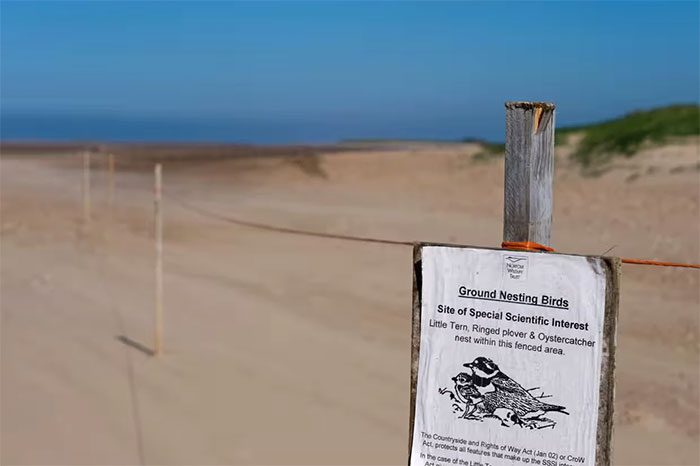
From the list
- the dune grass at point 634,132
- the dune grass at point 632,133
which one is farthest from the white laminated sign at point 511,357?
the dune grass at point 634,132

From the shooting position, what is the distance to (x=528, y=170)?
325cm

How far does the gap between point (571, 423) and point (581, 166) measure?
21860 mm

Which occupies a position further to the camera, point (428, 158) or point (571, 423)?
point (428, 158)

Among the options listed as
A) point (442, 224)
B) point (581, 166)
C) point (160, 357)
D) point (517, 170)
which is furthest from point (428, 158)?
point (517, 170)

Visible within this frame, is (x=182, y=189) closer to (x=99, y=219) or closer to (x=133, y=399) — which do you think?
(x=99, y=219)

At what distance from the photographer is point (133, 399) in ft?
26.6

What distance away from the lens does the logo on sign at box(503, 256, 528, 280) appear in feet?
10.3

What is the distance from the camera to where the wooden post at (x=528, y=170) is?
128 inches

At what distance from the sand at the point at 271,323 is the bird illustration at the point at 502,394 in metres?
0.62

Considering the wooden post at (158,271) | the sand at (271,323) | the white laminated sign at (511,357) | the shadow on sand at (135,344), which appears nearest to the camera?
the white laminated sign at (511,357)

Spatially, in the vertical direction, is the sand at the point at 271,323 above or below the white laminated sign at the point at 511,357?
below

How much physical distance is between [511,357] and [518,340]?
0.07 meters

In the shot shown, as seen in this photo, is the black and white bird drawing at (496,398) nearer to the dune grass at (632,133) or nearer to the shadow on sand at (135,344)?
the shadow on sand at (135,344)

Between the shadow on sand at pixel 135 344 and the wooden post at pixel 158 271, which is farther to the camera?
the shadow on sand at pixel 135 344
